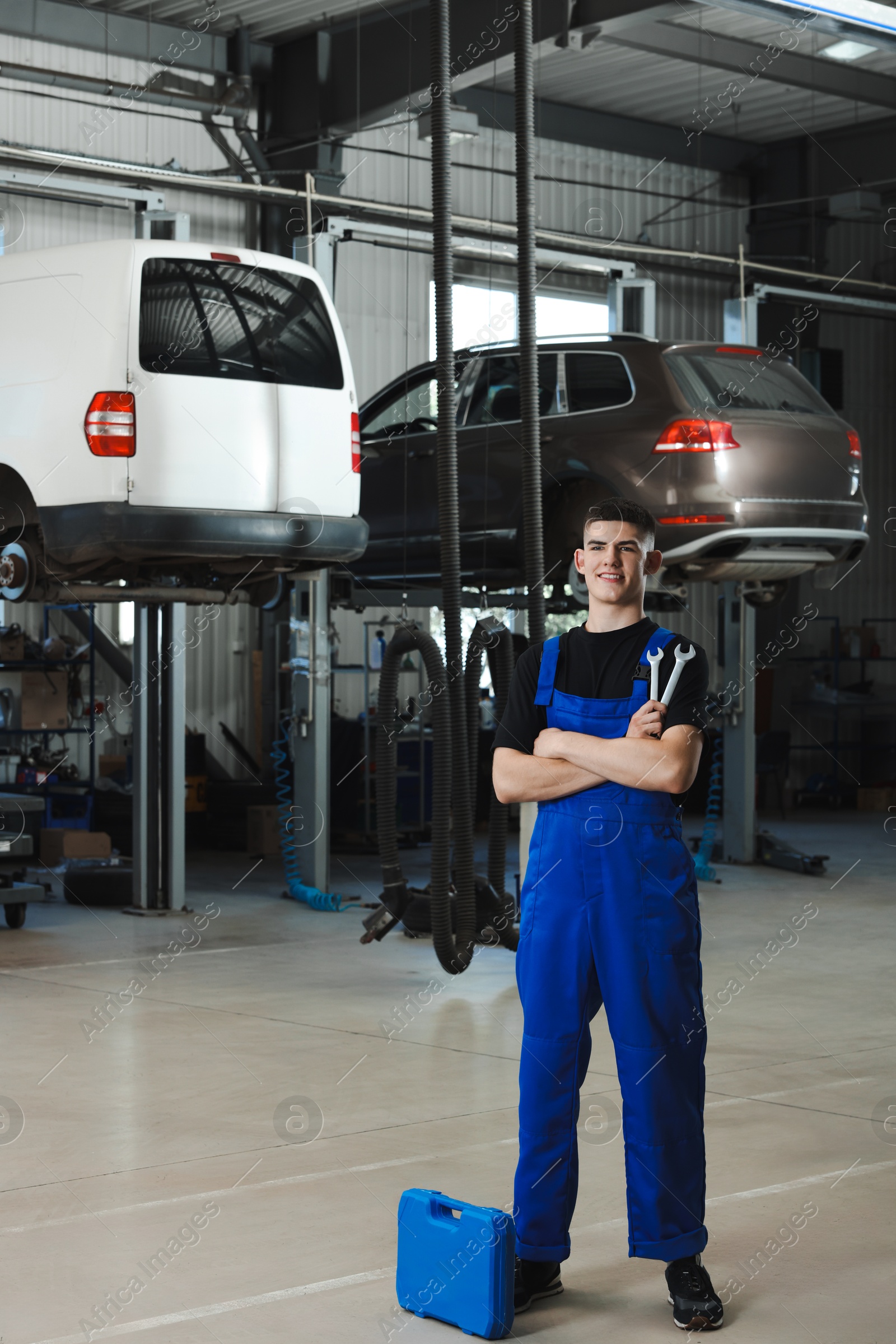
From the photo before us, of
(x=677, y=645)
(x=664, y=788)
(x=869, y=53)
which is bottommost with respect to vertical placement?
(x=664, y=788)

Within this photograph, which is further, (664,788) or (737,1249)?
(737,1249)

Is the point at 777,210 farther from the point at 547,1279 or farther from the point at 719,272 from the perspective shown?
the point at 547,1279

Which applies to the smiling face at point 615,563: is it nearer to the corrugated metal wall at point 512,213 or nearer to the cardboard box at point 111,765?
the corrugated metal wall at point 512,213

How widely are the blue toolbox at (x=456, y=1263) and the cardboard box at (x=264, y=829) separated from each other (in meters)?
9.05

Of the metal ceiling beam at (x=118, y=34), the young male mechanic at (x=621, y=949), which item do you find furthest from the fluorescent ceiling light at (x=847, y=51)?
the young male mechanic at (x=621, y=949)

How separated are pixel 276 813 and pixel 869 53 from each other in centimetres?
858

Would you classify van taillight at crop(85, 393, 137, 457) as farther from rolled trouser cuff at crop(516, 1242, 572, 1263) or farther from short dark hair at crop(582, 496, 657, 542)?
rolled trouser cuff at crop(516, 1242, 572, 1263)

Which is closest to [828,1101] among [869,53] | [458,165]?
[869,53]

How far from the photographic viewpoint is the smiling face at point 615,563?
3623 mm

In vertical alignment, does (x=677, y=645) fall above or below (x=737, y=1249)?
above

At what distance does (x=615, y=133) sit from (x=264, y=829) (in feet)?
28.8

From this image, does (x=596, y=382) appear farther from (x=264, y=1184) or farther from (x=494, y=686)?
(x=264, y=1184)

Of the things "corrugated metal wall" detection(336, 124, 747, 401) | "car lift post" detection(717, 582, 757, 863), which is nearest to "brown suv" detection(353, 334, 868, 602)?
"car lift post" detection(717, 582, 757, 863)

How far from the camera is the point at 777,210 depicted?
18156mm
